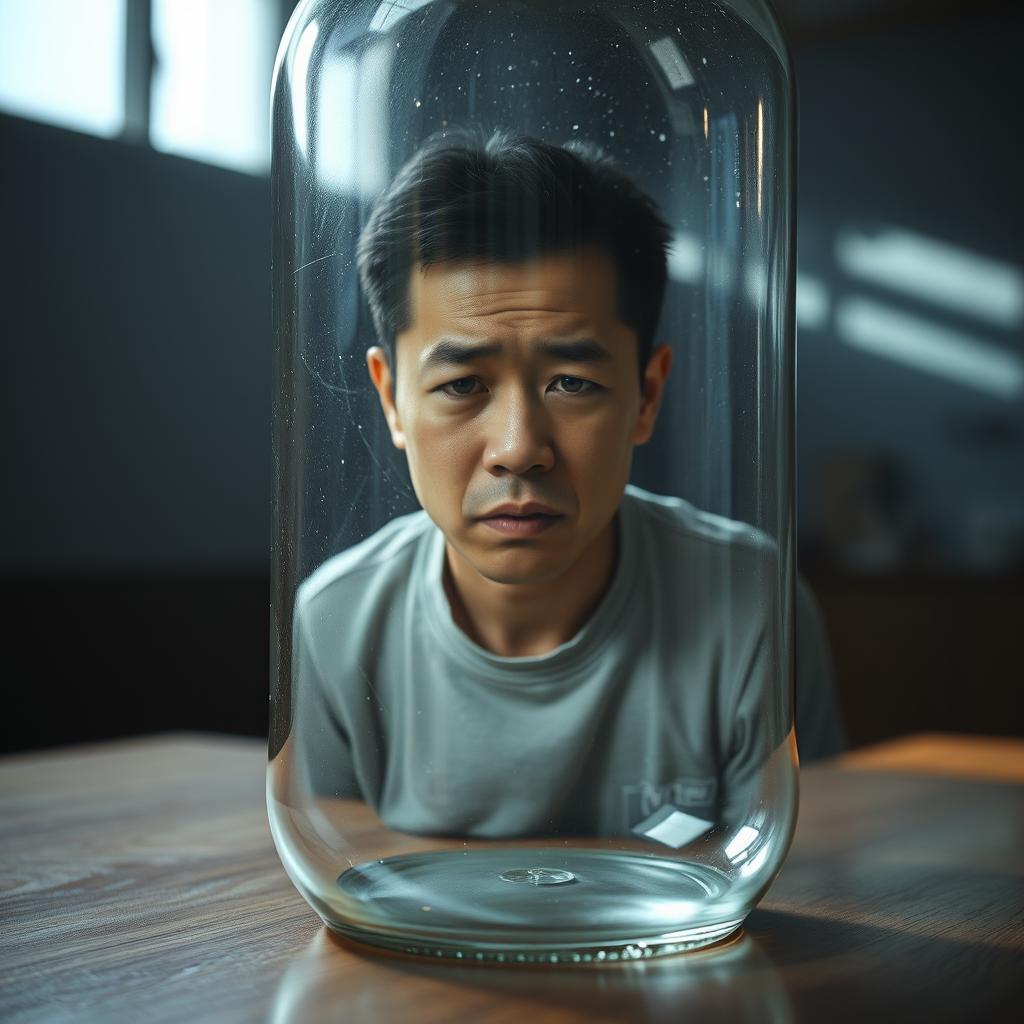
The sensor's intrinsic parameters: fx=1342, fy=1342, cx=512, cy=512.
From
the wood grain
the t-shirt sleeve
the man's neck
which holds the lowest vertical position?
the wood grain

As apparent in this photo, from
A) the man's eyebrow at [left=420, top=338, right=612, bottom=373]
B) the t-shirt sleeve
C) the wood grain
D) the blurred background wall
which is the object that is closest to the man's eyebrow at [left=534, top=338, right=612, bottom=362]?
the man's eyebrow at [left=420, top=338, right=612, bottom=373]

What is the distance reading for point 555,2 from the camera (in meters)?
0.40

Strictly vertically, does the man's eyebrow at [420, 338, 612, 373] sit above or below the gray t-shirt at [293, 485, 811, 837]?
above

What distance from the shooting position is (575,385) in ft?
1.23

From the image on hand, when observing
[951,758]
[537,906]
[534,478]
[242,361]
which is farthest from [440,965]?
[242,361]

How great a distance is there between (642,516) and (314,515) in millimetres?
99

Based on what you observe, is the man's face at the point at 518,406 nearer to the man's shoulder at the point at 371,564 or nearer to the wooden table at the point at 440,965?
the man's shoulder at the point at 371,564

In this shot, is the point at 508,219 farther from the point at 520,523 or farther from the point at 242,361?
the point at 242,361

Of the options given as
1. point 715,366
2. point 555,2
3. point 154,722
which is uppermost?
point 555,2

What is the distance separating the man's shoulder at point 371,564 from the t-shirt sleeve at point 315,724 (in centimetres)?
1

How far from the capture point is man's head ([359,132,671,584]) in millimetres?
365

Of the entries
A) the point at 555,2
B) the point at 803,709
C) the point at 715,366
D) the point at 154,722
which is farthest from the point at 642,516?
the point at 154,722

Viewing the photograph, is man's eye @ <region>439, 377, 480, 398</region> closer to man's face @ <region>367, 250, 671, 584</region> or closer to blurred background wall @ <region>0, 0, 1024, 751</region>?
man's face @ <region>367, 250, 671, 584</region>

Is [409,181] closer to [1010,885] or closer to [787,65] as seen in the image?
[787,65]
